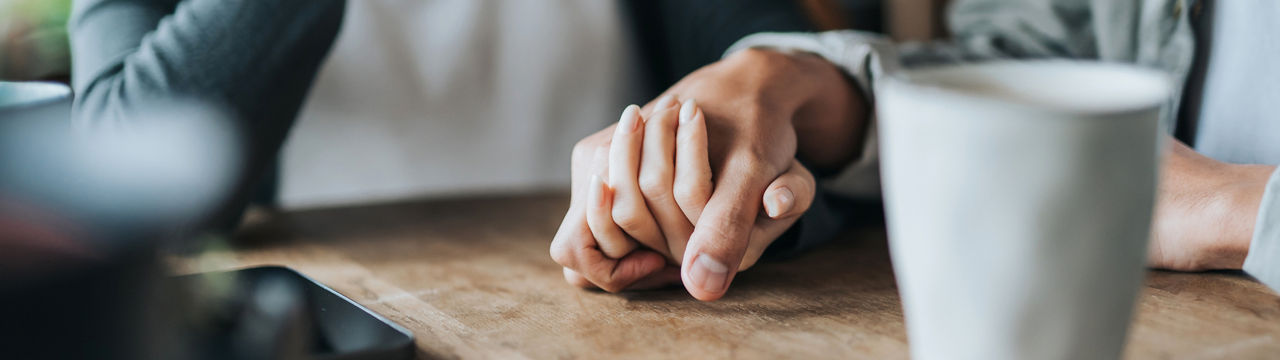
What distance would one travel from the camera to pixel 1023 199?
235 millimetres

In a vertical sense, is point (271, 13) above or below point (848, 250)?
above

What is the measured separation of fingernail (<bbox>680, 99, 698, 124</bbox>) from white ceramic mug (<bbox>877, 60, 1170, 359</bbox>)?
0.21m

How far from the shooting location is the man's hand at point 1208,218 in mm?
463

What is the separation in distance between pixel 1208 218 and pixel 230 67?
61cm

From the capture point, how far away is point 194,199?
0.61 meters

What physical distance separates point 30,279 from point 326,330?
0.13 meters

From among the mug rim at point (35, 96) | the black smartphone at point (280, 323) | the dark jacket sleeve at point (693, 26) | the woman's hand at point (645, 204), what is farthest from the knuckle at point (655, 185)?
the dark jacket sleeve at point (693, 26)

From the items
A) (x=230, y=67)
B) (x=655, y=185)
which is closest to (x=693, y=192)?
(x=655, y=185)

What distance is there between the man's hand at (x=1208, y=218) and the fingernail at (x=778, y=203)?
0.17m

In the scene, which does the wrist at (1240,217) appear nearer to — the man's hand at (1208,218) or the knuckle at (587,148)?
the man's hand at (1208,218)

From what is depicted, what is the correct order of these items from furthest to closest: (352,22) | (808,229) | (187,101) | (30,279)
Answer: (352,22) → (187,101) → (808,229) → (30,279)

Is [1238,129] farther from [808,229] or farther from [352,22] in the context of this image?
[352,22]

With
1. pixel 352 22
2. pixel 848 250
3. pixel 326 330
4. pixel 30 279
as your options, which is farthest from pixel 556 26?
pixel 30 279

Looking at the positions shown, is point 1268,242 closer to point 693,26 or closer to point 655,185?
point 655,185
